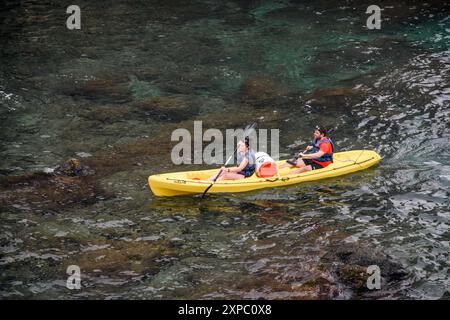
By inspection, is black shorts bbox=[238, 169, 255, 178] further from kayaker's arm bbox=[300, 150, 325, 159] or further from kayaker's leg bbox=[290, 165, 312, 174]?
kayaker's arm bbox=[300, 150, 325, 159]

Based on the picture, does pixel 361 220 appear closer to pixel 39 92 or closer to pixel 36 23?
pixel 39 92

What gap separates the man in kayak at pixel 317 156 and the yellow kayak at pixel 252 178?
134mm

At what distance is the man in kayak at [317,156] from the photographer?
468 inches

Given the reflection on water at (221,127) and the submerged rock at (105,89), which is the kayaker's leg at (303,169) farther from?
the submerged rock at (105,89)

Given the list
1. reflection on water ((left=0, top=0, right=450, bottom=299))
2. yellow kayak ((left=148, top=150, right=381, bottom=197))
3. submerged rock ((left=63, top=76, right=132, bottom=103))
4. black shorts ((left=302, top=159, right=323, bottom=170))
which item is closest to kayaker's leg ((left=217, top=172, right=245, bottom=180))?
yellow kayak ((left=148, top=150, right=381, bottom=197))

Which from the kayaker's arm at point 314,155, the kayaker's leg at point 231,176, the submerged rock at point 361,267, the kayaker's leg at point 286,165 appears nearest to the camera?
the submerged rock at point 361,267

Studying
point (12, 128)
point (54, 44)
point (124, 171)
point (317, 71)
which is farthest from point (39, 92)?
point (317, 71)

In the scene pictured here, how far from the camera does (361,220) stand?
33.4 feet

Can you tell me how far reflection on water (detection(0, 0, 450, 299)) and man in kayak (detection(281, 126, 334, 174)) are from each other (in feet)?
1.47

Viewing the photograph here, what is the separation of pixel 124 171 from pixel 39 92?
5415 mm

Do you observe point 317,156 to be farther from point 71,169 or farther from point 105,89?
point 105,89

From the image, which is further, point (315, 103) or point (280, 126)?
point (315, 103)

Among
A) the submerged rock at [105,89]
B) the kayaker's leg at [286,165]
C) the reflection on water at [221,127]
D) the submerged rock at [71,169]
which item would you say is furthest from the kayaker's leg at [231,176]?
the submerged rock at [105,89]

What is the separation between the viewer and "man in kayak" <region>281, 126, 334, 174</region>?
1188 cm
